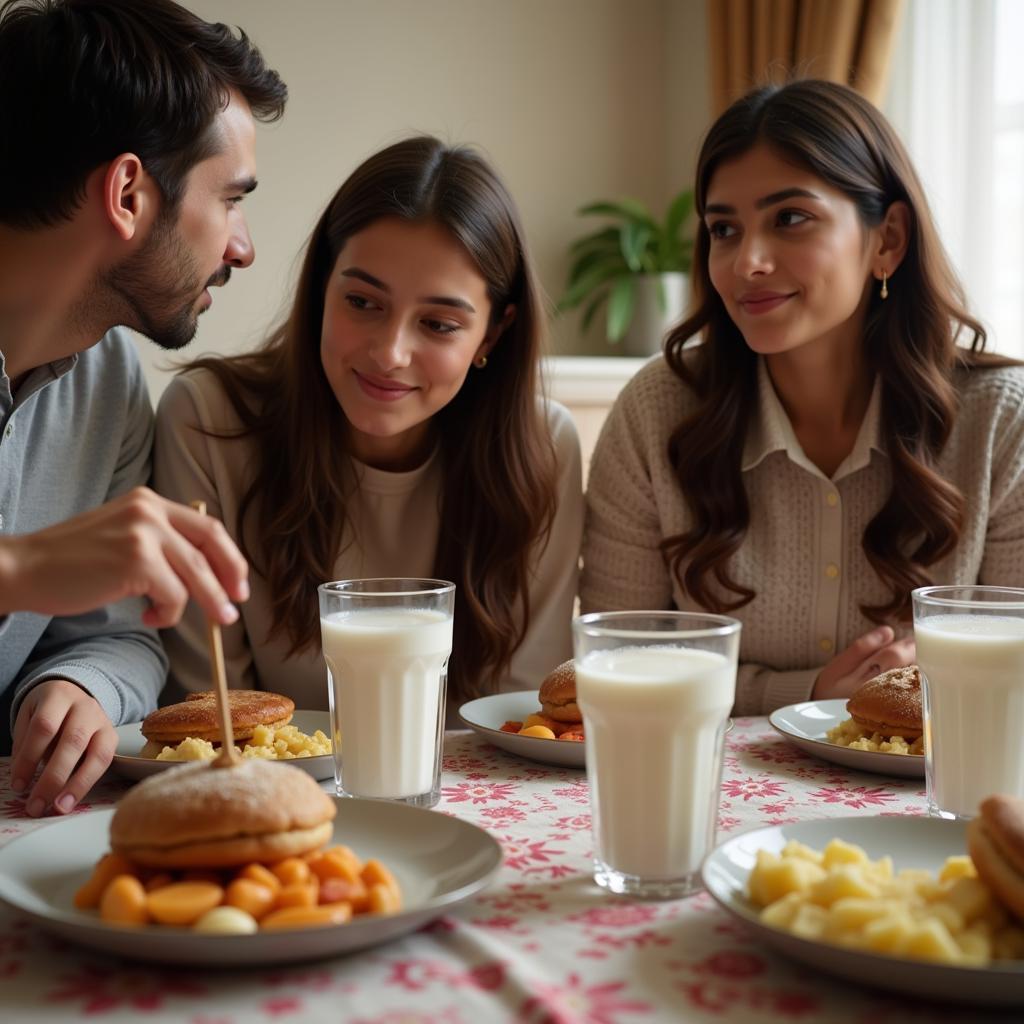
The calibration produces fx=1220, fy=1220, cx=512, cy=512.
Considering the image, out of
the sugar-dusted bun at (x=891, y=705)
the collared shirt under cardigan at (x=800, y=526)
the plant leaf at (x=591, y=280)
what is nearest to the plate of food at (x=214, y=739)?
the sugar-dusted bun at (x=891, y=705)

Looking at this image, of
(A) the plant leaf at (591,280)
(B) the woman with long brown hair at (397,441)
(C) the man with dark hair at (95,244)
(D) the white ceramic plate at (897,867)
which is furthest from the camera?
(A) the plant leaf at (591,280)

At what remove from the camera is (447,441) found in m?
2.17

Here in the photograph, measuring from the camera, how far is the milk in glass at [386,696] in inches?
49.8

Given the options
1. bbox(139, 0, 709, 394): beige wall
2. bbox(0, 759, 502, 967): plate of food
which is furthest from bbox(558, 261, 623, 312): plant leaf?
bbox(0, 759, 502, 967): plate of food

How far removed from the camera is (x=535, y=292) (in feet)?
6.89

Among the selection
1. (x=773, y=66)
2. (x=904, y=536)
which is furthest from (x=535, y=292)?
(x=773, y=66)

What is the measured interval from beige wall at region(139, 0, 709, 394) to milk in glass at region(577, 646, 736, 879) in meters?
3.08

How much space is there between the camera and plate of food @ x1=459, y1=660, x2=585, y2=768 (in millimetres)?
1382

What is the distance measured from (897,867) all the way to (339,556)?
1237 mm

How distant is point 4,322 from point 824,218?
1.32 meters

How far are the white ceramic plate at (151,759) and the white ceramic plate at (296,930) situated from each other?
0.18m

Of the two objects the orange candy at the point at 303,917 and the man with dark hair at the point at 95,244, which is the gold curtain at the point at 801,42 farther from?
the orange candy at the point at 303,917

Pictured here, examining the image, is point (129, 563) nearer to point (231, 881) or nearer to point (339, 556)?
point (231, 881)

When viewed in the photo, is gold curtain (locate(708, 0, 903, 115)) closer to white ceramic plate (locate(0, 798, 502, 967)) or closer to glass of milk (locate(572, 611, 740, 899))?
glass of milk (locate(572, 611, 740, 899))
